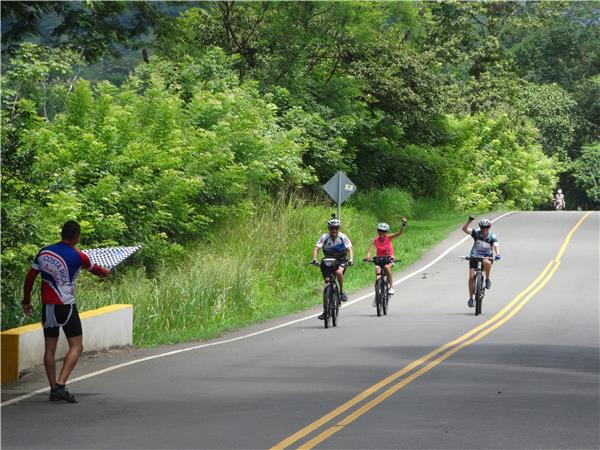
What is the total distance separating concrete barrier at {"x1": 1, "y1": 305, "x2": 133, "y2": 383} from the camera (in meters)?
14.9

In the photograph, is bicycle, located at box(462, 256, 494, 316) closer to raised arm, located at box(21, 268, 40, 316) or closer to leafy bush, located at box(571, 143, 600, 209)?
raised arm, located at box(21, 268, 40, 316)

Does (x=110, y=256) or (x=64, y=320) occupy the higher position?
(x=110, y=256)

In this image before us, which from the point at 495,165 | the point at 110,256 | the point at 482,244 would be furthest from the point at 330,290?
the point at 495,165

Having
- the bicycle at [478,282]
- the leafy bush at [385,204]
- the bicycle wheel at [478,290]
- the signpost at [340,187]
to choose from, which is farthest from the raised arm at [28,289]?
the leafy bush at [385,204]

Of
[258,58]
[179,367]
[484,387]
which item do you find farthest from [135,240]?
[258,58]

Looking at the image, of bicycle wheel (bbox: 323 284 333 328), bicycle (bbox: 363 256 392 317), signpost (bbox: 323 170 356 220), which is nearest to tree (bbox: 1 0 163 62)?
bicycle wheel (bbox: 323 284 333 328)

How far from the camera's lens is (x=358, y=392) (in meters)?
13.5

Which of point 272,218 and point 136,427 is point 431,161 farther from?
point 136,427

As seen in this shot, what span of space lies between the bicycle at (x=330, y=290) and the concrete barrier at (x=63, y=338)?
4.56m

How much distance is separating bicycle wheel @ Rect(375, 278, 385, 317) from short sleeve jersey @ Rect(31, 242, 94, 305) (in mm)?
13157

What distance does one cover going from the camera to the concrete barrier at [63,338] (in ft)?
49.0

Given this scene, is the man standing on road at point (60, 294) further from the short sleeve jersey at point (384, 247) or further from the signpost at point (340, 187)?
the signpost at point (340, 187)

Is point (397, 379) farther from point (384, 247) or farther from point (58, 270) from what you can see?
point (384, 247)

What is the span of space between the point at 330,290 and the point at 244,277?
5.75 m
